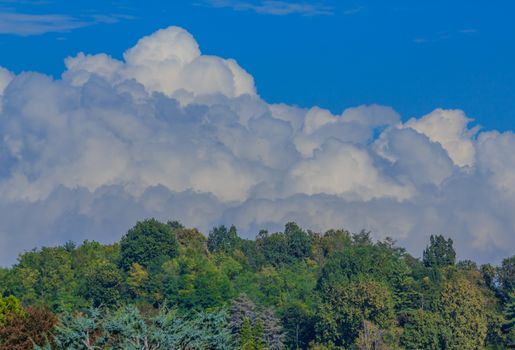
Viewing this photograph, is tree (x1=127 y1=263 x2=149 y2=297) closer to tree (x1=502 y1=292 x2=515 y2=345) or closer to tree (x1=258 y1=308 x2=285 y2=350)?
tree (x1=258 y1=308 x2=285 y2=350)

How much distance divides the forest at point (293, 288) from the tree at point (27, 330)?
2063 cm

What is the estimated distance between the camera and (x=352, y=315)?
372 ft

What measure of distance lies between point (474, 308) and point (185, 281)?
31640 mm

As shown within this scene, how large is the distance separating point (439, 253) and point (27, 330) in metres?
81.4

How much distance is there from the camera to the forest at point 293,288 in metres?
113

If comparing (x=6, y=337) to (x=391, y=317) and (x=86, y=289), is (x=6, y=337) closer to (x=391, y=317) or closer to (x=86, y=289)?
(x=391, y=317)

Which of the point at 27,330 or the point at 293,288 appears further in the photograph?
the point at 293,288

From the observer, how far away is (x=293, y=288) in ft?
454

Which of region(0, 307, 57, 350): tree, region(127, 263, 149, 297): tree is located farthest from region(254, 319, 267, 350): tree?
region(0, 307, 57, 350): tree

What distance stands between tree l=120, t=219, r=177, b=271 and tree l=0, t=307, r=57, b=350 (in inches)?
2851

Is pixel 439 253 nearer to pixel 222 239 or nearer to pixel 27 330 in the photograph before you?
pixel 222 239

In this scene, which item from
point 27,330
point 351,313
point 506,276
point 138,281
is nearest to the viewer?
point 27,330

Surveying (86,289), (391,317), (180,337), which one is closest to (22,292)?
(86,289)

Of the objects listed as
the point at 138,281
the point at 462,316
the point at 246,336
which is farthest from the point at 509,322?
the point at 138,281
